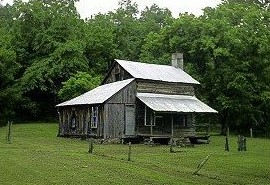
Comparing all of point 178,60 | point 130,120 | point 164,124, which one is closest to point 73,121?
point 130,120

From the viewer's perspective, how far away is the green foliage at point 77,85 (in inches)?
2178

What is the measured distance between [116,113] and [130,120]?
165 cm

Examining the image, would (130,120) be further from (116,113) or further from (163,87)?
(163,87)

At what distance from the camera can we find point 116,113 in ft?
129

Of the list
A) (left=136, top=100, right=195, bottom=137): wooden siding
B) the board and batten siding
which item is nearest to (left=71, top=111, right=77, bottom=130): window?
the board and batten siding

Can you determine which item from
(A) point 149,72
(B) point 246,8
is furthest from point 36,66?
(B) point 246,8

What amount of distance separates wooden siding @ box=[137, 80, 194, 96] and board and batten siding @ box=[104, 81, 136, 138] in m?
2.08

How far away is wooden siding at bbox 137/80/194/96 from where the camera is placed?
41.9m

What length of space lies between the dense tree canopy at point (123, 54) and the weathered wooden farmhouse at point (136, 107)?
1003cm

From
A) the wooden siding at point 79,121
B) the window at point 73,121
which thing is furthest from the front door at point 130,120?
the window at point 73,121

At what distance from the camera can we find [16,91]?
58.9m

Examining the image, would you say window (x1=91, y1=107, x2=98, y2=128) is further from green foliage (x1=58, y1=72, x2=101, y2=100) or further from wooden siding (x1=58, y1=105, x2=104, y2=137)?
green foliage (x1=58, y1=72, x2=101, y2=100)

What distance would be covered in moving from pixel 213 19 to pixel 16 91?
27.0 meters

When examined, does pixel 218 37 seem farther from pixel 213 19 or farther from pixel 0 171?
pixel 0 171
